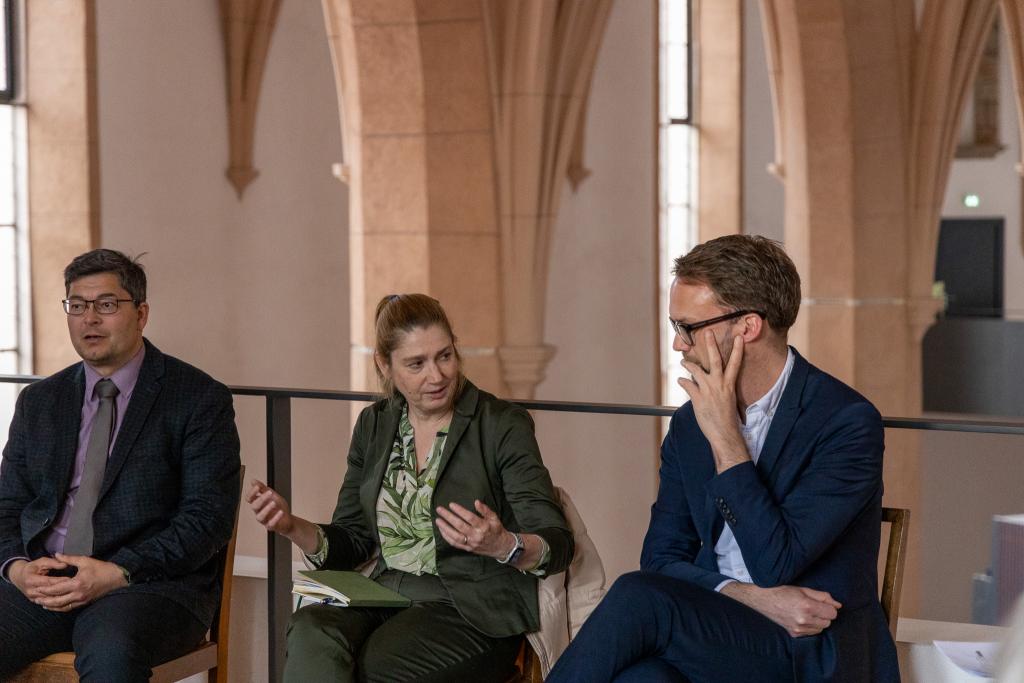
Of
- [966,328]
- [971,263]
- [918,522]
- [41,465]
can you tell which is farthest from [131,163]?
[971,263]

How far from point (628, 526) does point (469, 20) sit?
7324 millimetres

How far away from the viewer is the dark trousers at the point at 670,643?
2.78 meters

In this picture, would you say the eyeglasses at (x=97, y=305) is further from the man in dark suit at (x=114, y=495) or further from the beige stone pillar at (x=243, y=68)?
the beige stone pillar at (x=243, y=68)

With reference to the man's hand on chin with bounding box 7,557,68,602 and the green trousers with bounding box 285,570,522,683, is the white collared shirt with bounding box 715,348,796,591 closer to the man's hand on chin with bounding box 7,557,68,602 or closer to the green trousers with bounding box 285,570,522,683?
the green trousers with bounding box 285,570,522,683

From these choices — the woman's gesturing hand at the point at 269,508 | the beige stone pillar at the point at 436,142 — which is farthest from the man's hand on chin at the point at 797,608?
the beige stone pillar at the point at 436,142

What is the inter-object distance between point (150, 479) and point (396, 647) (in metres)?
0.91

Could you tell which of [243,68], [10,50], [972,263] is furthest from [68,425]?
[972,263]

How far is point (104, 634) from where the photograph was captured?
3396 millimetres

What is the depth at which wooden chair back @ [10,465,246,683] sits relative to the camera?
348cm

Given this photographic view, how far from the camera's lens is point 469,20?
372 inches

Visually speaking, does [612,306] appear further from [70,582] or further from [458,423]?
[70,582]

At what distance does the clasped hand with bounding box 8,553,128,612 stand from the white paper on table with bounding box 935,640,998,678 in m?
2.08

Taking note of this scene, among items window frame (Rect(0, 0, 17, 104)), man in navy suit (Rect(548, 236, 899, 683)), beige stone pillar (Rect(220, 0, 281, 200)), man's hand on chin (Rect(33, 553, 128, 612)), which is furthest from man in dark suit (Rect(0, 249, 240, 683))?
beige stone pillar (Rect(220, 0, 281, 200))

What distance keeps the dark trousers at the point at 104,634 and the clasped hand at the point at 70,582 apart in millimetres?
35
